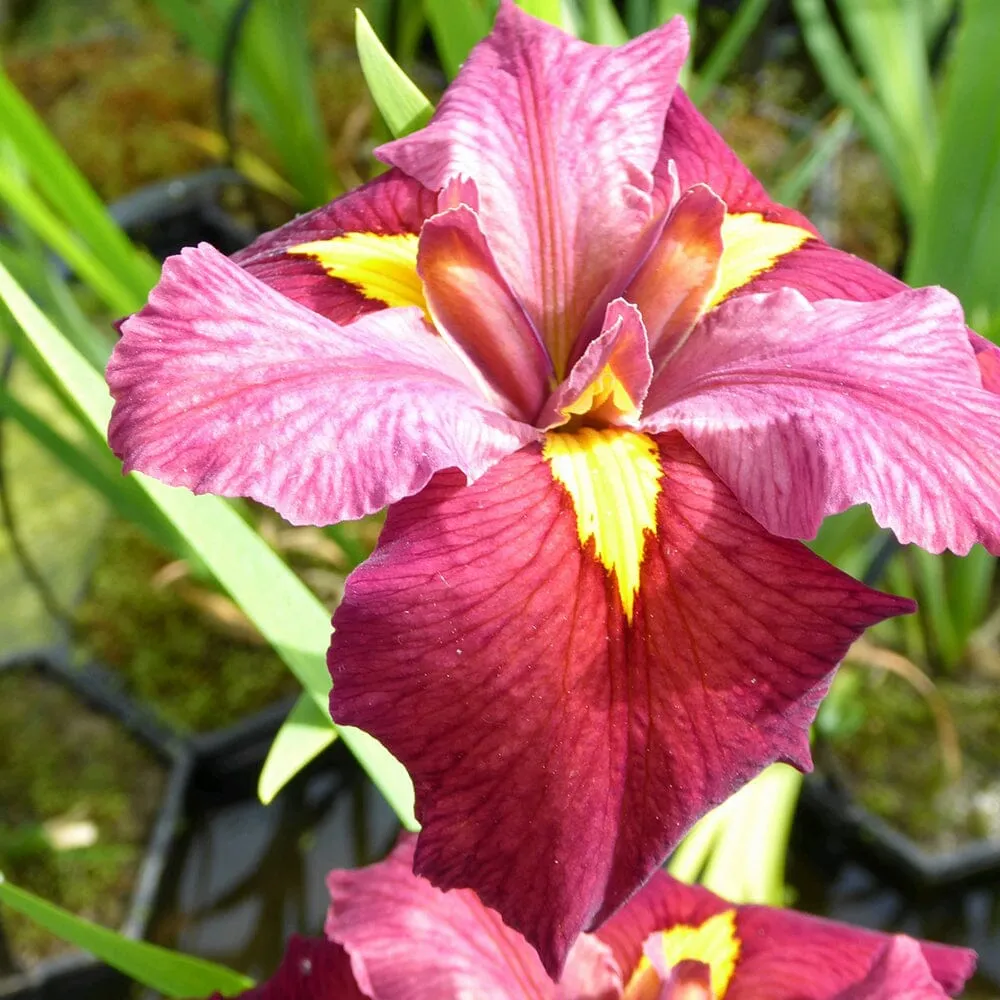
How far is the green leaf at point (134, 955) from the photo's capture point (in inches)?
20.7

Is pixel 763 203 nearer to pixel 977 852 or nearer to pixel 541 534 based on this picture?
pixel 541 534

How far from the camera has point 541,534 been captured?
0.46m

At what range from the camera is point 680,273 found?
0.55 m

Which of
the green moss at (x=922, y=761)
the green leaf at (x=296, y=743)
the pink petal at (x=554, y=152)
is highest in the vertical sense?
the pink petal at (x=554, y=152)

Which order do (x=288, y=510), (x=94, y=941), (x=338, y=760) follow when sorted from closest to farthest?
1. (x=288, y=510)
2. (x=94, y=941)
3. (x=338, y=760)

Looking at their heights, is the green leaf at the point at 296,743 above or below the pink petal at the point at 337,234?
below

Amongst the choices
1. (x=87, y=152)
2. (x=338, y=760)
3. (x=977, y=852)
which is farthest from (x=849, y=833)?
(x=87, y=152)

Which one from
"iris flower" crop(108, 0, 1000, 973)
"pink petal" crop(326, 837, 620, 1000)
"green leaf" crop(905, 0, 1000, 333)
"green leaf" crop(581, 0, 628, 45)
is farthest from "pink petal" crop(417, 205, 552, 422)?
"green leaf" crop(581, 0, 628, 45)

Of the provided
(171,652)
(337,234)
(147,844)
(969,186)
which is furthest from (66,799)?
(969,186)

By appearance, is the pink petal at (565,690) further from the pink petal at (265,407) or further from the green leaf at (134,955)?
the green leaf at (134,955)

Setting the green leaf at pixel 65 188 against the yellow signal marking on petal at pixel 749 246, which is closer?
the yellow signal marking on petal at pixel 749 246

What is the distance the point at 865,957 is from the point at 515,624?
0.31m

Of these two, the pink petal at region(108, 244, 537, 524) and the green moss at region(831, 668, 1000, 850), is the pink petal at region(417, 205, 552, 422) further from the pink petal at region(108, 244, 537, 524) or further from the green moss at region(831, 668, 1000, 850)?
the green moss at region(831, 668, 1000, 850)

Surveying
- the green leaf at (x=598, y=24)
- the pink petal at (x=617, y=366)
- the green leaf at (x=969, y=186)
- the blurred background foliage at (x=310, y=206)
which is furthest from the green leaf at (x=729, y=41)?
the pink petal at (x=617, y=366)
